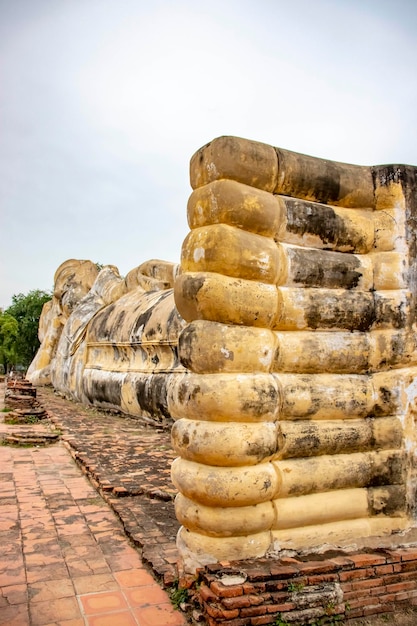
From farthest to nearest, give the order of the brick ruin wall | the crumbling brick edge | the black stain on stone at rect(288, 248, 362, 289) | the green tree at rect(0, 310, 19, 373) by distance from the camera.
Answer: the green tree at rect(0, 310, 19, 373) < the black stain on stone at rect(288, 248, 362, 289) < the brick ruin wall < the crumbling brick edge

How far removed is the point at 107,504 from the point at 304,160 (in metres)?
3.37

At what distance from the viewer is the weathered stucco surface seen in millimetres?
2877

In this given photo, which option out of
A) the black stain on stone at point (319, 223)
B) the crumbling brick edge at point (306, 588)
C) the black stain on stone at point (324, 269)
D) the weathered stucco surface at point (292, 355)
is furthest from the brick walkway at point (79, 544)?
the black stain on stone at point (319, 223)

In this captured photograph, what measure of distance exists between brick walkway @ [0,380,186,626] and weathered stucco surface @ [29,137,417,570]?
0.50m

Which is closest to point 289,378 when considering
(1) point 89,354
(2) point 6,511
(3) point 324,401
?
(3) point 324,401

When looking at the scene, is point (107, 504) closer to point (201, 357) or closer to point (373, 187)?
point (201, 357)

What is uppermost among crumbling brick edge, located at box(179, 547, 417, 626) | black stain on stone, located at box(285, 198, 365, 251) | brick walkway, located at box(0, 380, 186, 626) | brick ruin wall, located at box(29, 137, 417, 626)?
black stain on stone, located at box(285, 198, 365, 251)

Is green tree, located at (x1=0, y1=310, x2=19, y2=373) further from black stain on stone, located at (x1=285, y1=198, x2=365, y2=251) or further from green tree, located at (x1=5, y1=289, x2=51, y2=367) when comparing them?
black stain on stone, located at (x1=285, y1=198, x2=365, y2=251)

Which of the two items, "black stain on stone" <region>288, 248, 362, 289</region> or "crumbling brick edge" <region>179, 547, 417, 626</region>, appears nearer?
"crumbling brick edge" <region>179, 547, 417, 626</region>

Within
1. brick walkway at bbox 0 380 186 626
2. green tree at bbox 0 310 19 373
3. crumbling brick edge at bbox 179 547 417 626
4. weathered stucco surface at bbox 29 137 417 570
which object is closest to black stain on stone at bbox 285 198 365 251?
weathered stucco surface at bbox 29 137 417 570

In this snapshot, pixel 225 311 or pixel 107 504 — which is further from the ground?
pixel 225 311

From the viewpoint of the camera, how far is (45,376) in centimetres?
1886

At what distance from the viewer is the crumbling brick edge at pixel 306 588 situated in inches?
103

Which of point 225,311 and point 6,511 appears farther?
point 6,511
